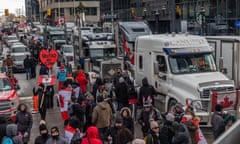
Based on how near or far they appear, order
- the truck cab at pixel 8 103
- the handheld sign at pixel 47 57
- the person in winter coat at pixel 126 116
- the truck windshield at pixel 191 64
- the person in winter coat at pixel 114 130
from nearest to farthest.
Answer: the person in winter coat at pixel 114 130 → the person in winter coat at pixel 126 116 → the truck windshield at pixel 191 64 → the truck cab at pixel 8 103 → the handheld sign at pixel 47 57

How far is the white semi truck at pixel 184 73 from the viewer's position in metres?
12.3

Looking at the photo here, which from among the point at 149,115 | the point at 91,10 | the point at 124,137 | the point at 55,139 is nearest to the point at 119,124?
the point at 124,137

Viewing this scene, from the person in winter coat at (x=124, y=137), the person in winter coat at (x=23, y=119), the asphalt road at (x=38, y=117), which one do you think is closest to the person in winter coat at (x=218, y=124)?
the person in winter coat at (x=124, y=137)

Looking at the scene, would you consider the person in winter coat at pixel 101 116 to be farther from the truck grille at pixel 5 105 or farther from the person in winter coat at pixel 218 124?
the truck grille at pixel 5 105

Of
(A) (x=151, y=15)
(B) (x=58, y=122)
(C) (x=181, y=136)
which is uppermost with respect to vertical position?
(A) (x=151, y=15)

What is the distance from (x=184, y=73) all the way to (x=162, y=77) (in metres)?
0.83

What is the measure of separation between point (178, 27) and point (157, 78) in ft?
123

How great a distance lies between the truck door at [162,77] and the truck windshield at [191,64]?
303 mm

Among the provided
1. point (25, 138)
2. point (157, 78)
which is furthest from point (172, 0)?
point (25, 138)

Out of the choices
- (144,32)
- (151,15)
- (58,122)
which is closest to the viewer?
(58,122)

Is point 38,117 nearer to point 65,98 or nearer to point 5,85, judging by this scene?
point 5,85

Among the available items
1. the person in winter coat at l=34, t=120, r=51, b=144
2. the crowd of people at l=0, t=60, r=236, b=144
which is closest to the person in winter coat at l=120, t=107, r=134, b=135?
the crowd of people at l=0, t=60, r=236, b=144

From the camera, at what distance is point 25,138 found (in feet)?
32.2

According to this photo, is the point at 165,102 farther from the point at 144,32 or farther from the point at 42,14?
the point at 42,14
